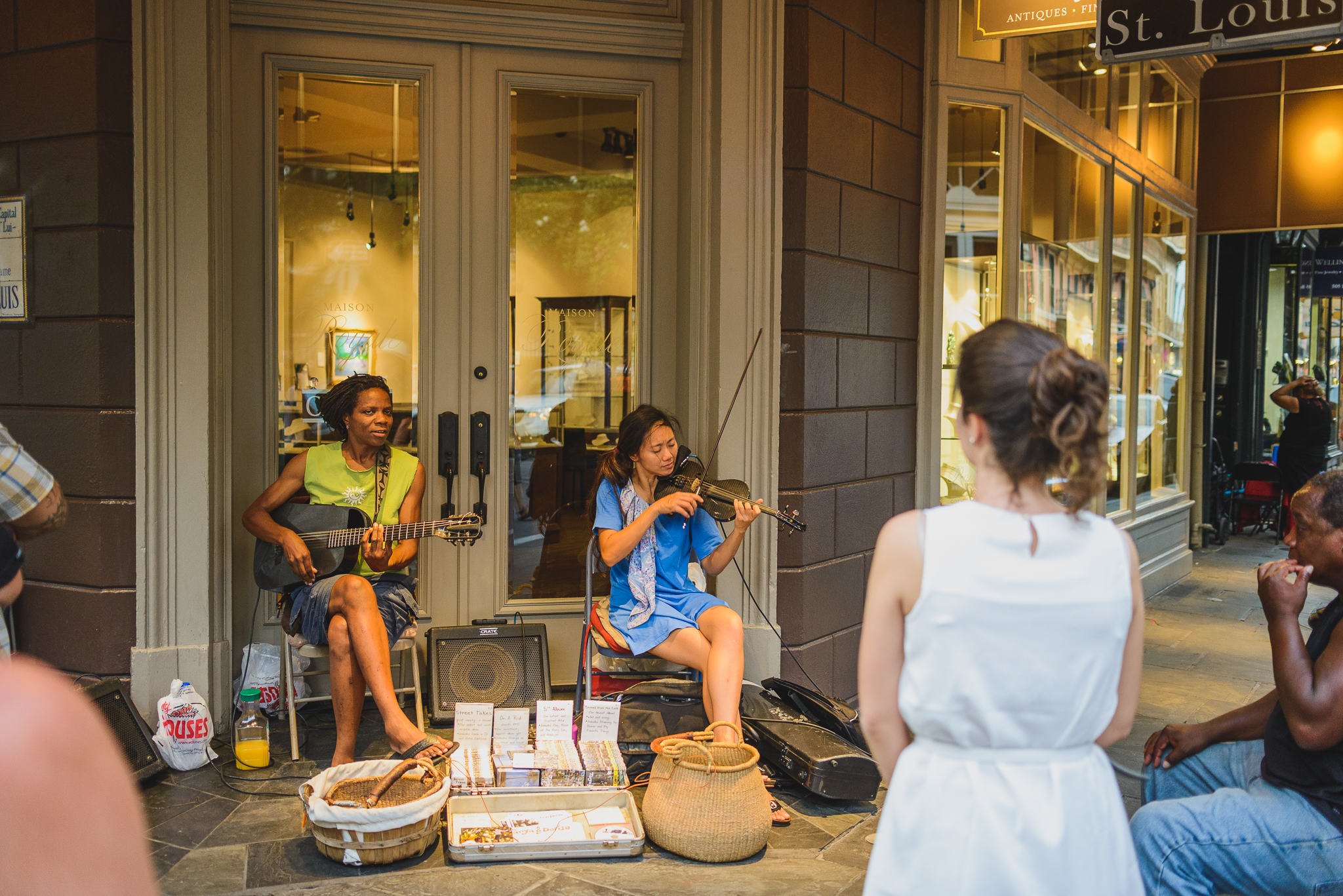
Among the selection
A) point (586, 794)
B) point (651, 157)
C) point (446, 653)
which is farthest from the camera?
point (651, 157)

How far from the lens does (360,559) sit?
4227 millimetres

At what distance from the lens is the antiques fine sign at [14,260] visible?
13.5ft

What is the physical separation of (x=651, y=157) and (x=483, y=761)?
8.96 ft

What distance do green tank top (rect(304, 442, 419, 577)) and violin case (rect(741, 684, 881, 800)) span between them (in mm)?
1561

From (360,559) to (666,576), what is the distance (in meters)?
1.21

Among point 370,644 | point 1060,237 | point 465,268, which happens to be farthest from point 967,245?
point 370,644

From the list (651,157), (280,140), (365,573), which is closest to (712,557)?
(365,573)

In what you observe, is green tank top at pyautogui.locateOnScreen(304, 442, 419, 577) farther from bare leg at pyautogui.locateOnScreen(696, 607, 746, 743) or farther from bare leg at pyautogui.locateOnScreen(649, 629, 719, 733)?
bare leg at pyautogui.locateOnScreen(696, 607, 746, 743)

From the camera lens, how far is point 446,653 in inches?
176

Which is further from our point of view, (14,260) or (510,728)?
Result: (14,260)

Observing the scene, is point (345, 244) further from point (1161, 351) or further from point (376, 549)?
point (1161, 351)

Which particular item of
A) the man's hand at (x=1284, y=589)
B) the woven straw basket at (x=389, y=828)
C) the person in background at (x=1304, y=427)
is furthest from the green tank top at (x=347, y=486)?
the person in background at (x=1304, y=427)

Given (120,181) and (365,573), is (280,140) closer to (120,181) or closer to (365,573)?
(120,181)

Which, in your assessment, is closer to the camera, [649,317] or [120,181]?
[120,181]
